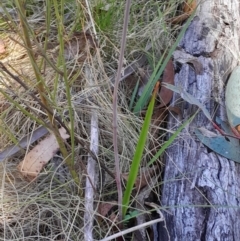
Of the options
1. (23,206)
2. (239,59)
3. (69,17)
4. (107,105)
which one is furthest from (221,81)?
(23,206)

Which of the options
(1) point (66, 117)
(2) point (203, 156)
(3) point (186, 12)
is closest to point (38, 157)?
(1) point (66, 117)

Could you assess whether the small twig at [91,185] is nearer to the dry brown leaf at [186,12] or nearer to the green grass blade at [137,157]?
the green grass blade at [137,157]

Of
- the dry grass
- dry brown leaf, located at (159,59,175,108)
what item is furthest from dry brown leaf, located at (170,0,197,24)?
dry brown leaf, located at (159,59,175,108)

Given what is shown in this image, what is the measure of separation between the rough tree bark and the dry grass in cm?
10

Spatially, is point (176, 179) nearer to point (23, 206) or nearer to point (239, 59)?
point (23, 206)

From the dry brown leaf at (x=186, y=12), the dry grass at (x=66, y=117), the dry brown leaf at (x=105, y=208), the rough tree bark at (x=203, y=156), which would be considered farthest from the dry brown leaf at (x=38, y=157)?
the dry brown leaf at (x=186, y=12)

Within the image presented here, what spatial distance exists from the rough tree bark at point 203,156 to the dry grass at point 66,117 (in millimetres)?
98

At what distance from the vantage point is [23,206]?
1.27m

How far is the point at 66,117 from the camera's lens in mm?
1431

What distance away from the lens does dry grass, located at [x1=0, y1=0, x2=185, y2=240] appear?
1247 millimetres

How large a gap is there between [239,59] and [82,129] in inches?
25.0

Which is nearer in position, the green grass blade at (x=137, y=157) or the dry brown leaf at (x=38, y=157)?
the green grass blade at (x=137, y=157)

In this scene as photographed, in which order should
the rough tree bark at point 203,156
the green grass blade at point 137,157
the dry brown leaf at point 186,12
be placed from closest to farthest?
the green grass blade at point 137,157
the rough tree bark at point 203,156
the dry brown leaf at point 186,12

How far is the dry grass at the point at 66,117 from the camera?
4.09 feet
